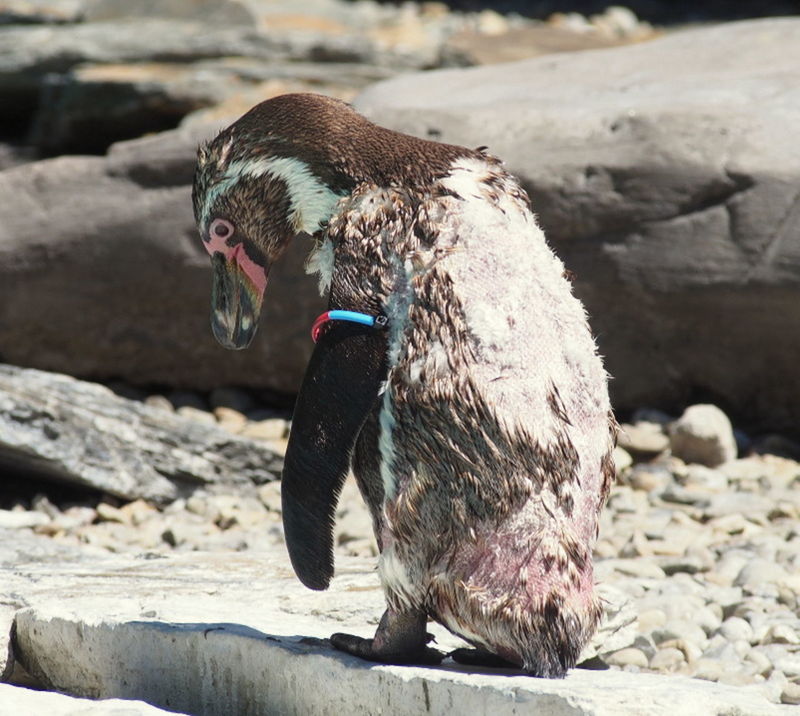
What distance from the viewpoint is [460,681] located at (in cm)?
284

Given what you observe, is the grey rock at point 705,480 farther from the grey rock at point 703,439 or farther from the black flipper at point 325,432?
the black flipper at point 325,432

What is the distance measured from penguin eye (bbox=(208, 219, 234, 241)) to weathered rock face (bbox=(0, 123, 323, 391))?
3547 mm

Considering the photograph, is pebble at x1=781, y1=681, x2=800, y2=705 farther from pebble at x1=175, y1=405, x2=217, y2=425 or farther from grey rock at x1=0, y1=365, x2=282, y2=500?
pebble at x1=175, y1=405, x2=217, y2=425

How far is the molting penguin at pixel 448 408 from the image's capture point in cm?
288

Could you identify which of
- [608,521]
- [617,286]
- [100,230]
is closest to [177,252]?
[100,230]

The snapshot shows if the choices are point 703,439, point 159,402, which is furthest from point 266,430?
point 703,439

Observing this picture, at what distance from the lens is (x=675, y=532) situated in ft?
18.0

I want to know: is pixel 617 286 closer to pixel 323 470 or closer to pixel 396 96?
pixel 396 96

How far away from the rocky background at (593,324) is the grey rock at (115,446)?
1 cm

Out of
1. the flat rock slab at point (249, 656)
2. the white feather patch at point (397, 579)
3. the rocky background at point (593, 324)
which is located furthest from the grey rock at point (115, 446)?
the white feather patch at point (397, 579)

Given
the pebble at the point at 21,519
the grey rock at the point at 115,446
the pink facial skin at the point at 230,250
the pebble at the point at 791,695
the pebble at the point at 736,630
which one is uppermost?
the pink facial skin at the point at 230,250

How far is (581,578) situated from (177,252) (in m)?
4.39

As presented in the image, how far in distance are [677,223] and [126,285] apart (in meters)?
2.62

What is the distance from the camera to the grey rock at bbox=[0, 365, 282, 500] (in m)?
5.83
